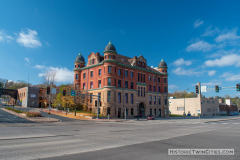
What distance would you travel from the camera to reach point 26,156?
312 inches

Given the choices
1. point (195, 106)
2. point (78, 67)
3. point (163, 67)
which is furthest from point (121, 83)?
point (195, 106)

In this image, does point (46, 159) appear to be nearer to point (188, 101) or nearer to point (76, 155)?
point (76, 155)

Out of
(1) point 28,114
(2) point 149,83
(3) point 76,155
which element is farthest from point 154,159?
(2) point 149,83

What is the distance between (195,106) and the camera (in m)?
76.6

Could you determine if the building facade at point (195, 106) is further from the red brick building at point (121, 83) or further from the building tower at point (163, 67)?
the red brick building at point (121, 83)

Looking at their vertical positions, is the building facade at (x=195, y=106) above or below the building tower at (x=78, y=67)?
below

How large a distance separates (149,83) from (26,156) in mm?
51482

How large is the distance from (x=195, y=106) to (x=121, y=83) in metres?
43.9

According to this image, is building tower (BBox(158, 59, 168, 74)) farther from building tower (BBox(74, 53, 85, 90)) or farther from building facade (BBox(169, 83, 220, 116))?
building tower (BBox(74, 53, 85, 90))

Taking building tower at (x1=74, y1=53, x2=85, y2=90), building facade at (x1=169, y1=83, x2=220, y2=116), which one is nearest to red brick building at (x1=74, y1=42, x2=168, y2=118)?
building tower at (x1=74, y1=53, x2=85, y2=90)

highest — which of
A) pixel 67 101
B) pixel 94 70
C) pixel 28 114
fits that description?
pixel 94 70

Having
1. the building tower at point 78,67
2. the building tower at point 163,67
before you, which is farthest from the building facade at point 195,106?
the building tower at point 78,67

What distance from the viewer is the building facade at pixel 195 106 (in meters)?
75.9

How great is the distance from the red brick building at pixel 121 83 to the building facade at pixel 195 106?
20.0m
